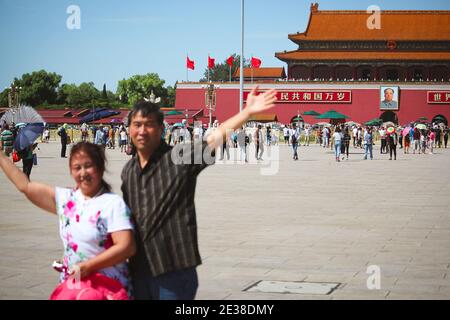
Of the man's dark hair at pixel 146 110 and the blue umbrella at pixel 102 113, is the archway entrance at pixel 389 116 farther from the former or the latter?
the man's dark hair at pixel 146 110

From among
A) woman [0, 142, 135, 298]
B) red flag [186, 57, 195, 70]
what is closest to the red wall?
red flag [186, 57, 195, 70]

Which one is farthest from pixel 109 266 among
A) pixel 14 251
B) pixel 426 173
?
pixel 426 173

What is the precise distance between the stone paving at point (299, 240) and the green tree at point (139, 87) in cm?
7986

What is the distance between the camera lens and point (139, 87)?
96.2m

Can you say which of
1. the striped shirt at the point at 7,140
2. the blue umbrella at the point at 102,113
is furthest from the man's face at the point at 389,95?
the striped shirt at the point at 7,140

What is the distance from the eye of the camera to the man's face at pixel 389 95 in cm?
5990

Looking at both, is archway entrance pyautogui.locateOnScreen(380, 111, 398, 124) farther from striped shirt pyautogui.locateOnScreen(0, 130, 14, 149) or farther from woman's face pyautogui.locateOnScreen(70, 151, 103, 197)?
woman's face pyautogui.locateOnScreen(70, 151, 103, 197)

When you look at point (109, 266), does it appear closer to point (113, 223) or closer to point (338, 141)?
point (113, 223)

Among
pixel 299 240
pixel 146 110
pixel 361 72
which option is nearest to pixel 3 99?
pixel 361 72

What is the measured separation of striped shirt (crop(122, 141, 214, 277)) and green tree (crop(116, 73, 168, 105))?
9149 centimetres

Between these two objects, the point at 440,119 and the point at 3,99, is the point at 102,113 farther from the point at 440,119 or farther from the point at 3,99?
the point at 440,119

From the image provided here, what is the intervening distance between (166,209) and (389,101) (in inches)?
2296

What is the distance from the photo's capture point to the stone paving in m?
6.20
